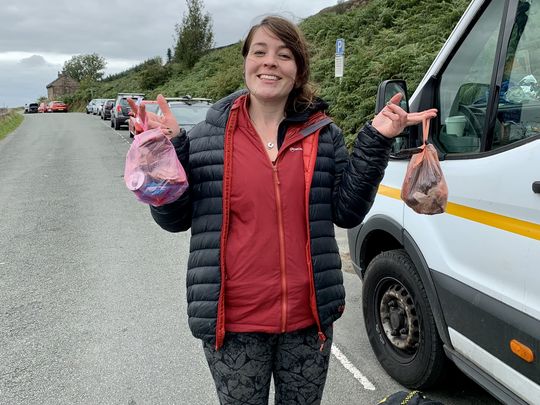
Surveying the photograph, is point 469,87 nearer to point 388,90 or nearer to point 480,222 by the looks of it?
point 388,90

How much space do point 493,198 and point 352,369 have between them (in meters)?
1.82

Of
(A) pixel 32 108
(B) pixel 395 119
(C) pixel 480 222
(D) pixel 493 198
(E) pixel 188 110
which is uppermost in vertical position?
(B) pixel 395 119

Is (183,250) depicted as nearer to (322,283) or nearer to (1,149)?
(322,283)

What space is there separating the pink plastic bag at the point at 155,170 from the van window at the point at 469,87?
1.45 m

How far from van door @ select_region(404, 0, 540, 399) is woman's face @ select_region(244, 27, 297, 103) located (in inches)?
38.3

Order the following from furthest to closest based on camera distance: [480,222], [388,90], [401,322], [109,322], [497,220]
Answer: [109,322] < [401,322] < [388,90] < [480,222] < [497,220]

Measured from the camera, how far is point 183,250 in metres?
6.16

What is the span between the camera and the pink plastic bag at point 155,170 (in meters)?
1.66

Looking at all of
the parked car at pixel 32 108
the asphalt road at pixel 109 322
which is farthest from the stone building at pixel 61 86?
the asphalt road at pixel 109 322

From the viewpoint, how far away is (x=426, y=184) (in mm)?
1920

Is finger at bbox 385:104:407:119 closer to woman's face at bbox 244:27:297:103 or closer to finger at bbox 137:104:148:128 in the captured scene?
woman's face at bbox 244:27:297:103

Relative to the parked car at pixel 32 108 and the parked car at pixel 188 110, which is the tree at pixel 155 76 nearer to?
the parked car at pixel 32 108

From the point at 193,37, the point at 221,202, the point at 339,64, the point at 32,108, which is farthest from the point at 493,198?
the point at 32,108

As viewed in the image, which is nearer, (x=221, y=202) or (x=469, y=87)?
(x=221, y=202)
